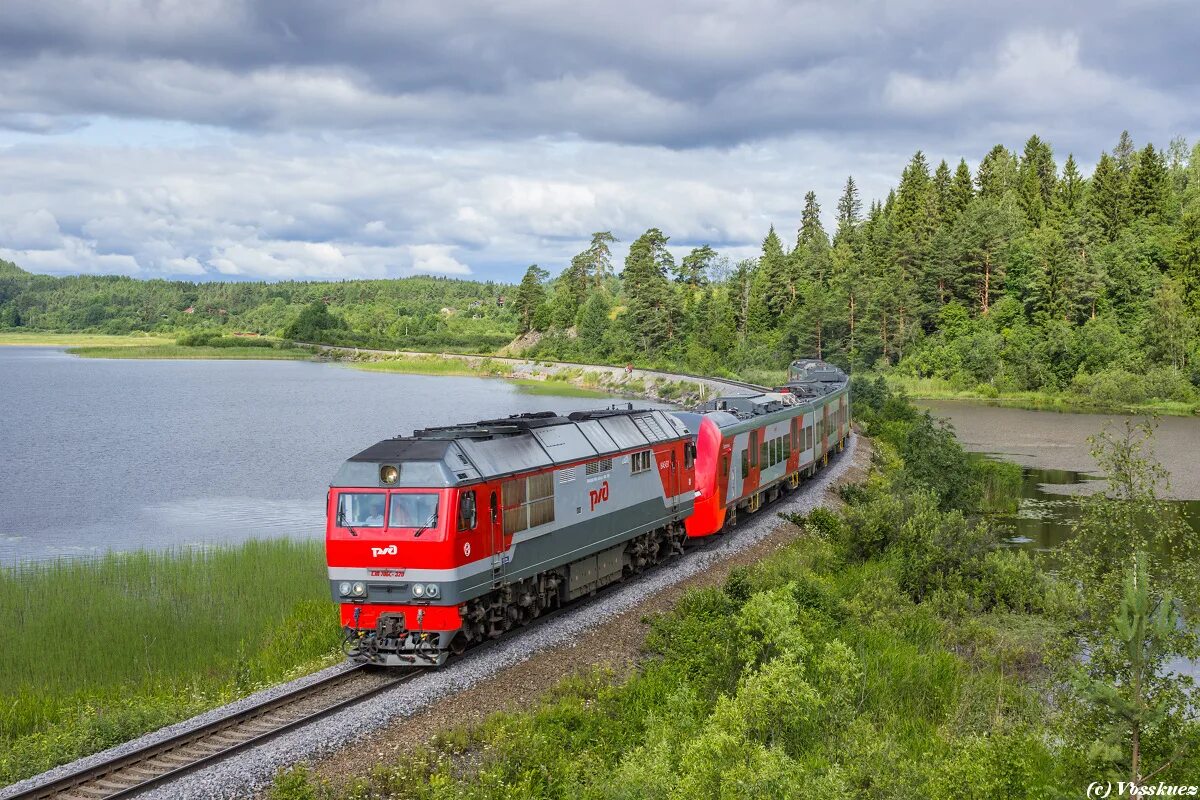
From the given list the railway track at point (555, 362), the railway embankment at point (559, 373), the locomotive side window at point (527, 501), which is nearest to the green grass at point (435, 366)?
the railway embankment at point (559, 373)

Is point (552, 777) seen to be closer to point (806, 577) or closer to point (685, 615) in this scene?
point (685, 615)

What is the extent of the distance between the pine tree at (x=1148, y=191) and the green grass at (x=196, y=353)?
130 m

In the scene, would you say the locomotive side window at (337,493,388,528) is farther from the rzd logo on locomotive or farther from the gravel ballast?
the rzd logo on locomotive

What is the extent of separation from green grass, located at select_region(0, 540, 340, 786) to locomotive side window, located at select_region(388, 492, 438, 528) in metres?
4.16

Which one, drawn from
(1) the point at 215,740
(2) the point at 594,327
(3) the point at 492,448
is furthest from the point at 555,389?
(1) the point at 215,740

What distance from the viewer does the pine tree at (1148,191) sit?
11612cm

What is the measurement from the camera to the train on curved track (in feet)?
62.0

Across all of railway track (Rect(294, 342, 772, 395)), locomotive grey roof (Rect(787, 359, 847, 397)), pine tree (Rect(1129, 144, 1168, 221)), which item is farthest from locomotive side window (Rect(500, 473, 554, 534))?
pine tree (Rect(1129, 144, 1168, 221))

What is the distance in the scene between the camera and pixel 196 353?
176 m

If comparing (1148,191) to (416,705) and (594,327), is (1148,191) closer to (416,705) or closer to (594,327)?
(594,327)

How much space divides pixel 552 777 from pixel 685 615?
8343 mm

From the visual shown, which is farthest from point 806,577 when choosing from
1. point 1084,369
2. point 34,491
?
A: point 1084,369

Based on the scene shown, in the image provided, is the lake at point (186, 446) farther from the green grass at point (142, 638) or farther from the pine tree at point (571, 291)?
the pine tree at point (571, 291)

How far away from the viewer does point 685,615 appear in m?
23.0
